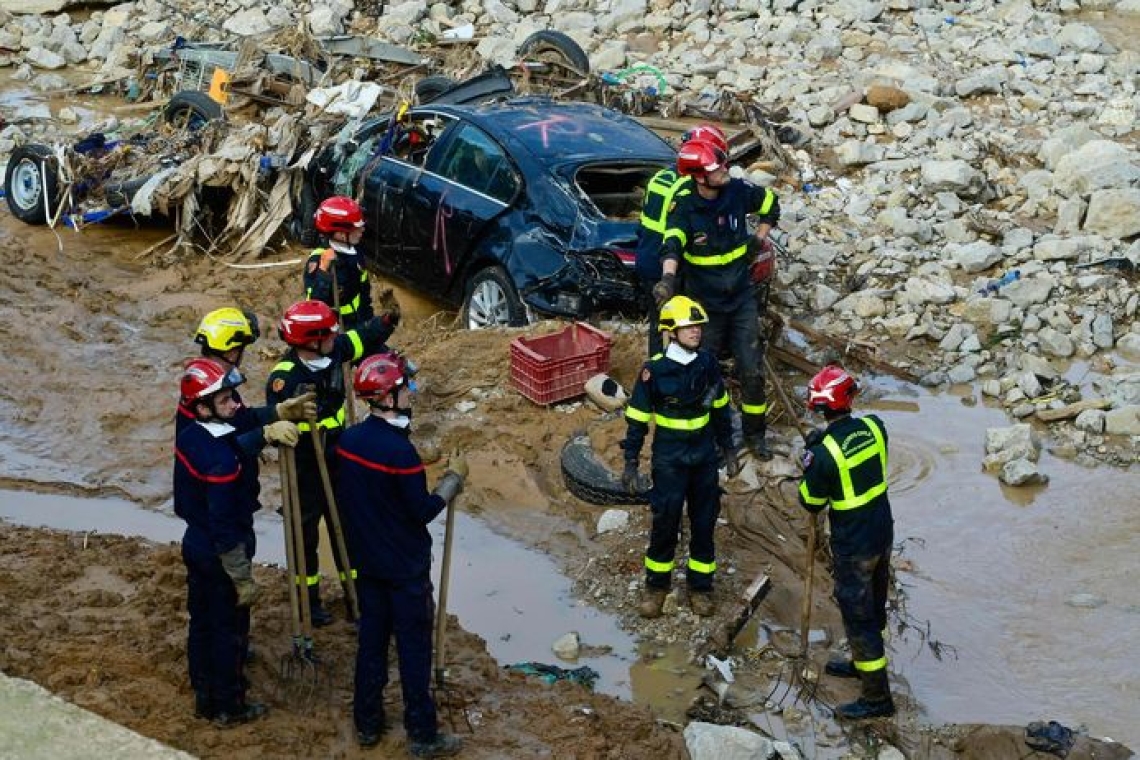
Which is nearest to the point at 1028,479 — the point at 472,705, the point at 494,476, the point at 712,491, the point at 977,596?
the point at 977,596

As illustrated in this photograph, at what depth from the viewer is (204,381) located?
612 centimetres

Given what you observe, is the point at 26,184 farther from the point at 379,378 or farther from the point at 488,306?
the point at 379,378

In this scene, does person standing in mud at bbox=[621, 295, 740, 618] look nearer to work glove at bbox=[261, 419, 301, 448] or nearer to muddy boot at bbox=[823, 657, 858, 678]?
muddy boot at bbox=[823, 657, 858, 678]

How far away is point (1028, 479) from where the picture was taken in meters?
9.50

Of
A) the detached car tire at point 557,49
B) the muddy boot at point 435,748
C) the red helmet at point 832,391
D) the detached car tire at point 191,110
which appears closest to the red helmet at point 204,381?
the muddy boot at point 435,748

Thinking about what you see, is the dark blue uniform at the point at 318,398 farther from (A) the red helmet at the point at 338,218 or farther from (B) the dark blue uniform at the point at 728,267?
(B) the dark blue uniform at the point at 728,267

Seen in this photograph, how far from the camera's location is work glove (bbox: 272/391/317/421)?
21.2ft

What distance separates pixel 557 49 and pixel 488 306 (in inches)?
249

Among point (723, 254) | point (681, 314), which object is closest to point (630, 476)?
point (681, 314)

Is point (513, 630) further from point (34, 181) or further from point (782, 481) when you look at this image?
point (34, 181)

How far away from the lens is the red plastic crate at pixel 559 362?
31.8 ft

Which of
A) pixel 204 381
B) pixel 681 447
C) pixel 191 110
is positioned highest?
pixel 204 381

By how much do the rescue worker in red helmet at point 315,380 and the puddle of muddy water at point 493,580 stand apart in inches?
36.8

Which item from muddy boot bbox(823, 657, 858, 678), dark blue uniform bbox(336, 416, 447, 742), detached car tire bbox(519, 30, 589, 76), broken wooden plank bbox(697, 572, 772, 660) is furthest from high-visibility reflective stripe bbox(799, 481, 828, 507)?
detached car tire bbox(519, 30, 589, 76)
